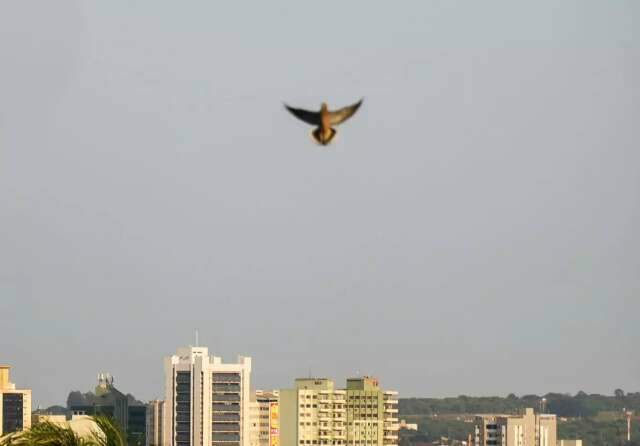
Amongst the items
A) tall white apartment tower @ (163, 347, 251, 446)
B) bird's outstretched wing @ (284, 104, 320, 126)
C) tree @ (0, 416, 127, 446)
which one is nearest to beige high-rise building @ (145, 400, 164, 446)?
tall white apartment tower @ (163, 347, 251, 446)

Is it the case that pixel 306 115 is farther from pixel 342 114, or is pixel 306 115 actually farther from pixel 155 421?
pixel 155 421

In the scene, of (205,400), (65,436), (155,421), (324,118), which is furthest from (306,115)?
(155,421)

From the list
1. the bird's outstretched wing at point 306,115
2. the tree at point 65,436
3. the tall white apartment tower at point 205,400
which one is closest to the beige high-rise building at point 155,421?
the tall white apartment tower at point 205,400

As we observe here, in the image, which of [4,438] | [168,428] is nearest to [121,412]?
[168,428]

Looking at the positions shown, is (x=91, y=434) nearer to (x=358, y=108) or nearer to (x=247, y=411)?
(x=358, y=108)

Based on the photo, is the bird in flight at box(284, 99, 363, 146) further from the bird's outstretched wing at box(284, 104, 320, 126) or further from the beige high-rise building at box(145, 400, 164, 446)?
the beige high-rise building at box(145, 400, 164, 446)

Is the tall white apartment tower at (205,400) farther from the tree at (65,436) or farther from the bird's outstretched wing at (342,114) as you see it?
the bird's outstretched wing at (342,114)
